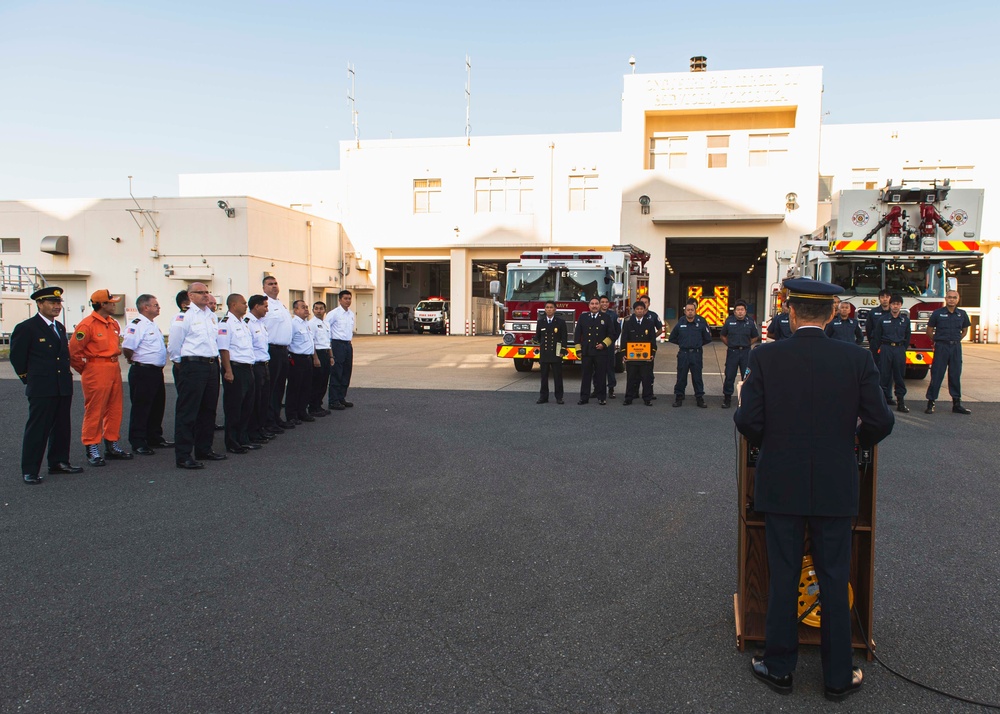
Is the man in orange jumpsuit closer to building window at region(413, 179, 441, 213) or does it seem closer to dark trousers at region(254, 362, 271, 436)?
dark trousers at region(254, 362, 271, 436)

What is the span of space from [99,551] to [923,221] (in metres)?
15.5

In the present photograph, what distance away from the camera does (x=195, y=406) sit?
8188 mm

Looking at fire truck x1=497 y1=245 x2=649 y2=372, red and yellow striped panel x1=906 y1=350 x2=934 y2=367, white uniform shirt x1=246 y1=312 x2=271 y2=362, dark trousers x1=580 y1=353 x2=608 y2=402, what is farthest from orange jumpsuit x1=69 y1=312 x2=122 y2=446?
red and yellow striped panel x1=906 y1=350 x2=934 y2=367

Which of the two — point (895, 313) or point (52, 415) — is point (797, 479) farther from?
point (895, 313)

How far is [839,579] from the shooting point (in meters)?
3.38

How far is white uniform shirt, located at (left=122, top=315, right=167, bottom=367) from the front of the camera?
8.73 metres

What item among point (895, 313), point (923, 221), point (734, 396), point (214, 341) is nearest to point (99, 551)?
point (214, 341)

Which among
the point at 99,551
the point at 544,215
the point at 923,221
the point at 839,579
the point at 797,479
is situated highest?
the point at 544,215

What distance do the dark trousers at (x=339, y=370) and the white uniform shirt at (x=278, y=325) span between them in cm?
209

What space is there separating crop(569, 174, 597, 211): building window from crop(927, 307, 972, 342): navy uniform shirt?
76.8ft

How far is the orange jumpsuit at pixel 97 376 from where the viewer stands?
8320 mm

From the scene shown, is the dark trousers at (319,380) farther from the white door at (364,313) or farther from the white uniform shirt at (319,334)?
the white door at (364,313)

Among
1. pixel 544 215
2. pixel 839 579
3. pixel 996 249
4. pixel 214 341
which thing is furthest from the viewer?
pixel 544 215

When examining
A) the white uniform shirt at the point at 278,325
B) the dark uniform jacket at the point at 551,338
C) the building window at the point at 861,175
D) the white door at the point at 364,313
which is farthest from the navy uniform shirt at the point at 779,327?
the white door at the point at 364,313
